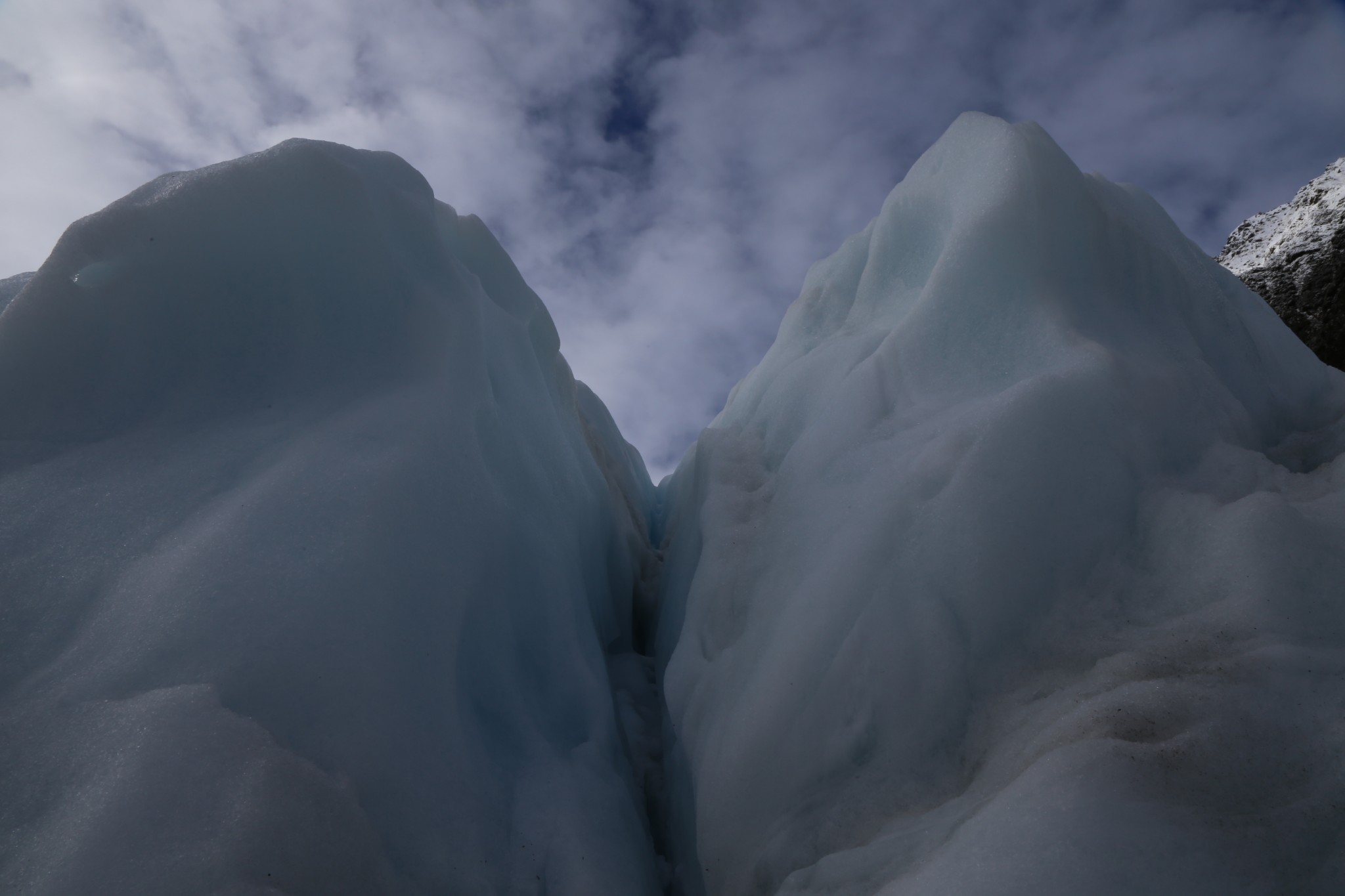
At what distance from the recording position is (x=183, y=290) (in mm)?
2516

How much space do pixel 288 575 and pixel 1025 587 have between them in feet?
7.15

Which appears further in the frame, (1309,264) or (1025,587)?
(1309,264)

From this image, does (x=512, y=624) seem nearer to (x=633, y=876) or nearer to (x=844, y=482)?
(x=633, y=876)

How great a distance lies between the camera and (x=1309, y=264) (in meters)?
7.86

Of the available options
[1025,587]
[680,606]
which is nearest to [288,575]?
[680,606]

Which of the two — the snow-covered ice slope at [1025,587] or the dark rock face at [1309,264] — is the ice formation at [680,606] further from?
the dark rock face at [1309,264]

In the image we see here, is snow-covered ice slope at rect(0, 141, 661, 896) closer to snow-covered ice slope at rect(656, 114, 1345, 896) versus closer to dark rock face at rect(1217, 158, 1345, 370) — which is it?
snow-covered ice slope at rect(656, 114, 1345, 896)

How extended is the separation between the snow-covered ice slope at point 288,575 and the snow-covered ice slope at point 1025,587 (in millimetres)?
667

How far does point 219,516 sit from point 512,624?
100 centimetres

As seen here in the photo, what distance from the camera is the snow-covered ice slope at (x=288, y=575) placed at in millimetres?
1613

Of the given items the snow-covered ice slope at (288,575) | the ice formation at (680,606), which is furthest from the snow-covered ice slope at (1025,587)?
the snow-covered ice slope at (288,575)

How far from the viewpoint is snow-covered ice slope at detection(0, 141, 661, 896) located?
5.29ft

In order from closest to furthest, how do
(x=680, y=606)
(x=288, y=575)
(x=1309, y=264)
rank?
(x=288, y=575) → (x=680, y=606) → (x=1309, y=264)

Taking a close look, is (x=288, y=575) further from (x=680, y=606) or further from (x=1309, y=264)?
(x=1309, y=264)
